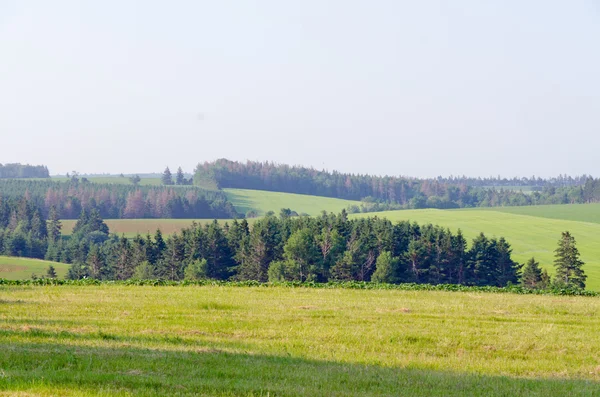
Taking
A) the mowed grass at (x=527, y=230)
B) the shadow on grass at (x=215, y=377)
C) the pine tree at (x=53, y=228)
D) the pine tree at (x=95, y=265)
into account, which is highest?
the shadow on grass at (x=215, y=377)

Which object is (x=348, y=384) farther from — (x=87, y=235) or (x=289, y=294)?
(x=87, y=235)

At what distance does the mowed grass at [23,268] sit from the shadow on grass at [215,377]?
10227 centimetres

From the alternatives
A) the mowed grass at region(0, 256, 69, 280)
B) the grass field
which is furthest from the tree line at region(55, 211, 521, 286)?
the grass field

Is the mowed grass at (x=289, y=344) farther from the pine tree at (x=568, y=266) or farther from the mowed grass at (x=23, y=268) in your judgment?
the mowed grass at (x=23, y=268)

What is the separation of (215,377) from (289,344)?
6522 millimetres

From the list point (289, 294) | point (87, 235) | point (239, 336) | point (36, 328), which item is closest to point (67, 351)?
point (36, 328)

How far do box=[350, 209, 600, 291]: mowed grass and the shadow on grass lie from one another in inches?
3679

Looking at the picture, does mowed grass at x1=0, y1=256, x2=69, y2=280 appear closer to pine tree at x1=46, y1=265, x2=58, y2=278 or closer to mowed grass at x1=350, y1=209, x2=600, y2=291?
pine tree at x1=46, y1=265, x2=58, y2=278

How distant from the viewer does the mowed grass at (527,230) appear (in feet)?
420

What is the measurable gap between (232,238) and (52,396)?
318 ft

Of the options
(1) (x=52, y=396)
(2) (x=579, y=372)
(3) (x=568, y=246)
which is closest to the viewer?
(1) (x=52, y=396)

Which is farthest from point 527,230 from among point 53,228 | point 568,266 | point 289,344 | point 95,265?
point 289,344

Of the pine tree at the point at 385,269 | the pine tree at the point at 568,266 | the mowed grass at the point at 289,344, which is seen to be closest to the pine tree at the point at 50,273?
the pine tree at the point at 385,269

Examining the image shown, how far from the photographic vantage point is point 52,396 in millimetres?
12391
